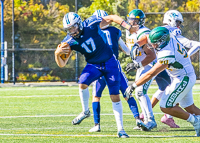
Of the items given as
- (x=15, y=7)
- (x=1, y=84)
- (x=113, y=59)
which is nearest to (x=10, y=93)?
(x=1, y=84)

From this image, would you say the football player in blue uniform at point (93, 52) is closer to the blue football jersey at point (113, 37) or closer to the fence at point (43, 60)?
the blue football jersey at point (113, 37)

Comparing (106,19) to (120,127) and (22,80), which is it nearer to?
(120,127)

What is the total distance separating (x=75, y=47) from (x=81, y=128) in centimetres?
152

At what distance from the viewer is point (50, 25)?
1736 centimetres

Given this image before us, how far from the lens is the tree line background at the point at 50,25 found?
→ 16703mm

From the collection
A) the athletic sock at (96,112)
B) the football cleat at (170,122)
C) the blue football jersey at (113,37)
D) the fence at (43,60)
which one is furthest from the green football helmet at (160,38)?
the fence at (43,60)

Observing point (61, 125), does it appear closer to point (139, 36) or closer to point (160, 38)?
point (139, 36)

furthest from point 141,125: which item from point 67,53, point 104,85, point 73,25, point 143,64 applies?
point 73,25

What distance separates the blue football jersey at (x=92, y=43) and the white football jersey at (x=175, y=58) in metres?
0.92

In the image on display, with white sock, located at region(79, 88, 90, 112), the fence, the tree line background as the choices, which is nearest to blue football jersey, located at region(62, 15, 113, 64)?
white sock, located at region(79, 88, 90, 112)

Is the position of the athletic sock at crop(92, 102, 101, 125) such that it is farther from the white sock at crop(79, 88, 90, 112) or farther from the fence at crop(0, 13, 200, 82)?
the fence at crop(0, 13, 200, 82)

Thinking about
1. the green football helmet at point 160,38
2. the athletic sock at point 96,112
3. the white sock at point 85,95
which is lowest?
the athletic sock at point 96,112

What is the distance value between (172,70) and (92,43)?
1.19 meters

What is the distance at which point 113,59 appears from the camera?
6129 mm
